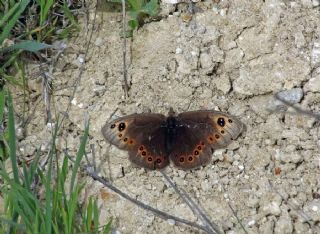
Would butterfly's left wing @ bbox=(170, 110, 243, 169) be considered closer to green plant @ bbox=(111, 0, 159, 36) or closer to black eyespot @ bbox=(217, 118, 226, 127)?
black eyespot @ bbox=(217, 118, 226, 127)

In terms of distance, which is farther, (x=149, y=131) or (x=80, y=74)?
(x=80, y=74)

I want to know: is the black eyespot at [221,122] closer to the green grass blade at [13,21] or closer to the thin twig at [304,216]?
the thin twig at [304,216]

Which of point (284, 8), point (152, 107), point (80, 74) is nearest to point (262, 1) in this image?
point (284, 8)

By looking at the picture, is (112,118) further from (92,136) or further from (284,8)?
(284,8)

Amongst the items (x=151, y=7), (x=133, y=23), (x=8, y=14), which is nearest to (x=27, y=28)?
(x=8, y=14)

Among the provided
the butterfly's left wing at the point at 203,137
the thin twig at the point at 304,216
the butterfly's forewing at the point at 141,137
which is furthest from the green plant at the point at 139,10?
the thin twig at the point at 304,216

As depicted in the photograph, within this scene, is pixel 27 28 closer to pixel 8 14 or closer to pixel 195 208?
pixel 8 14

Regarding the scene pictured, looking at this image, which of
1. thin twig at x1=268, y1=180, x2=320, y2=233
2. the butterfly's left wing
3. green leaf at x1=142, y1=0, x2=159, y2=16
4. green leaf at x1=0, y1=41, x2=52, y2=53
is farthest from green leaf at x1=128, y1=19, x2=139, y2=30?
thin twig at x1=268, y1=180, x2=320, y2=233
